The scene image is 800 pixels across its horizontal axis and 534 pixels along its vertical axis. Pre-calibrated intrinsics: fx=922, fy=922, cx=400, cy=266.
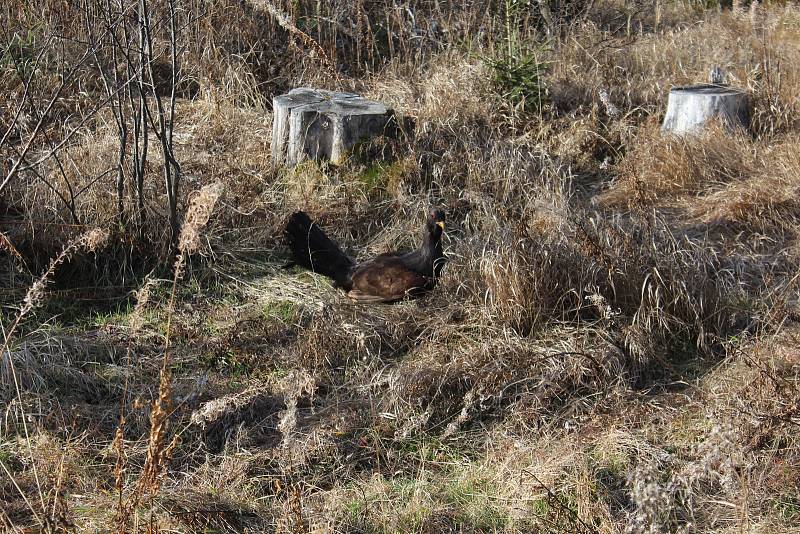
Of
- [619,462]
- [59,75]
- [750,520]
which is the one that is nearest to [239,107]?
[59,75]

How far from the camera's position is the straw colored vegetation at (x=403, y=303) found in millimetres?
3576

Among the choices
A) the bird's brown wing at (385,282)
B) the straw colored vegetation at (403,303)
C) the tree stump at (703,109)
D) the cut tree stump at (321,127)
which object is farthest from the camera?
the tree stump at (703,109)

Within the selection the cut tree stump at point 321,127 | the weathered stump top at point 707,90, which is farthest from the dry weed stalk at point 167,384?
the weathered stump top at point 707,90

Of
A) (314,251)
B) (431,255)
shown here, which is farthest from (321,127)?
(431,255)

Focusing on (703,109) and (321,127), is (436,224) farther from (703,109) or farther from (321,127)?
(703,109)

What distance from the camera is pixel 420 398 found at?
432 cm

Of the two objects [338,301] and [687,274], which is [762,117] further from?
[338,301]

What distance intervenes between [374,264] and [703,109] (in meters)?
3.18

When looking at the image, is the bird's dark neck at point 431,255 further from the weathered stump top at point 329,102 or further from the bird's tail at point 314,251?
the weathered stump top at point 329,102

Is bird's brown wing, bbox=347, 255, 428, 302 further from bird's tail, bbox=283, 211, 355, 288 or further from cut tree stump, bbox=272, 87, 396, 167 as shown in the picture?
cut tree stump, bbox=272, 87, 396, 167

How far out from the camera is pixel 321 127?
641 centimetres

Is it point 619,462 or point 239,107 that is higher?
point 239,107

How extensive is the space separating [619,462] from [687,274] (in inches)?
56.4

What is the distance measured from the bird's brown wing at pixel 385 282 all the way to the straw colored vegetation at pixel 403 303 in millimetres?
118
